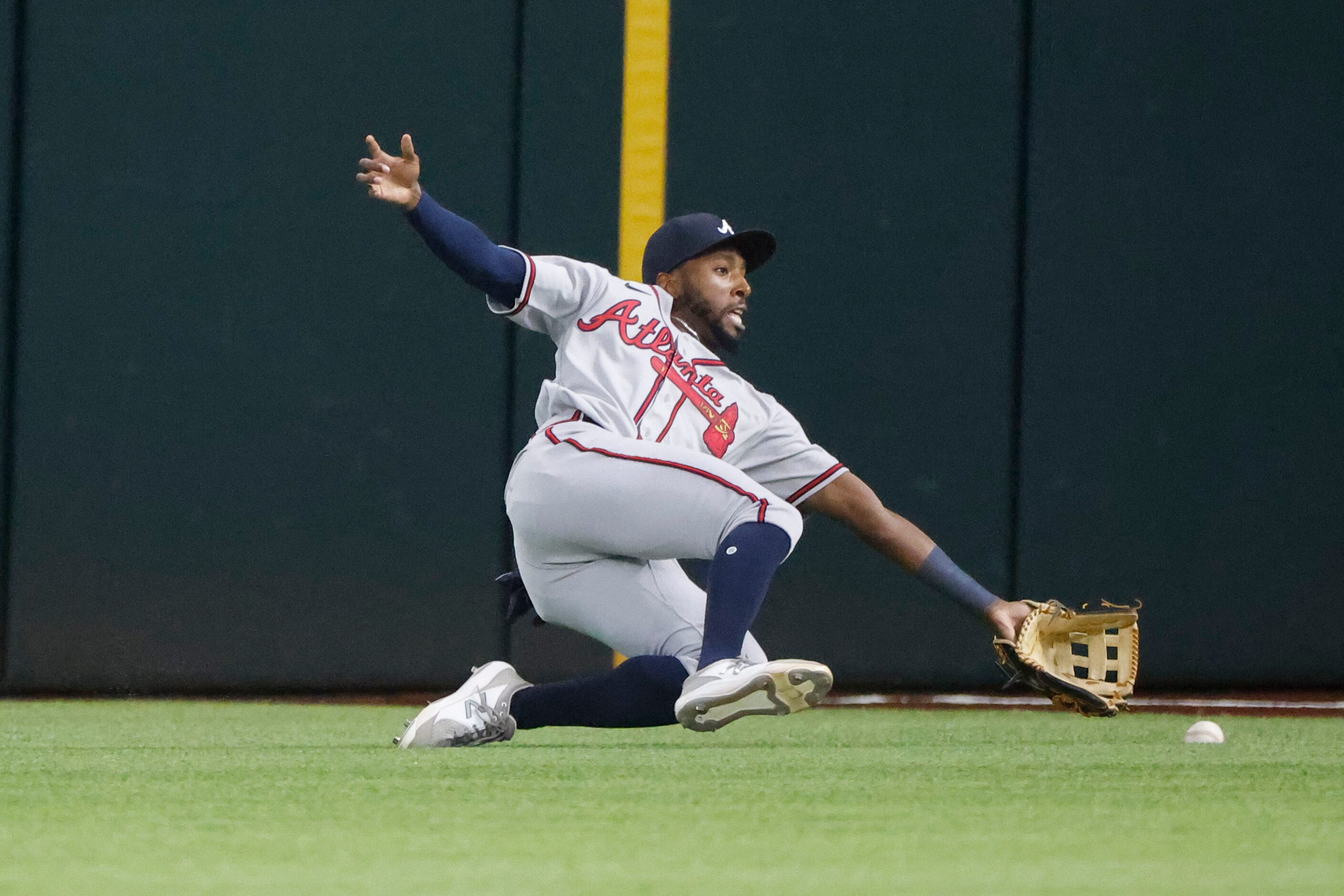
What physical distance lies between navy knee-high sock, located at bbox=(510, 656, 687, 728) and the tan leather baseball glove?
751 mm

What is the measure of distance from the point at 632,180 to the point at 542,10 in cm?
60

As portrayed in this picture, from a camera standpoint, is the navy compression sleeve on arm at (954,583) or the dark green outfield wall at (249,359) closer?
the navy compression sleeve on arm at (954,583)

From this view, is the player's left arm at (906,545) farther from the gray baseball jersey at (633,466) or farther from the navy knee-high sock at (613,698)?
the navy knee-high sock at (613,698)

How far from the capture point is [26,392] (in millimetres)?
5480

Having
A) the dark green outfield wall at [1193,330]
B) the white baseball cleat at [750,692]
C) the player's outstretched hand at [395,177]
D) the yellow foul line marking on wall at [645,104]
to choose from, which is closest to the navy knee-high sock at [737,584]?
the white baseball cleat at [750,692]

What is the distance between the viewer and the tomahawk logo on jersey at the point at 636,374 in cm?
362

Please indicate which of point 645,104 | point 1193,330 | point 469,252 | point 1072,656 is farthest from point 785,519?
point 1193,330

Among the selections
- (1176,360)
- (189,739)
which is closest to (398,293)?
(189,739)

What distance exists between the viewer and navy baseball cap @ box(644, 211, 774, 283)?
3.95 m

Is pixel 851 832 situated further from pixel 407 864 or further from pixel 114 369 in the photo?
pixel 114 369

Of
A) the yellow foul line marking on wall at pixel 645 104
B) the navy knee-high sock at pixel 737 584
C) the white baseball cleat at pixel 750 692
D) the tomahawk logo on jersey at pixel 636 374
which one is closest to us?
the white baseball cleat at pixel 750 692

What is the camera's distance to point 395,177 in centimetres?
341

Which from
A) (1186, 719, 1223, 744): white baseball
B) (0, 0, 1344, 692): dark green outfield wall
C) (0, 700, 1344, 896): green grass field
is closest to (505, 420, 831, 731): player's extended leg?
(0, 700, 1344, 896): green grass field

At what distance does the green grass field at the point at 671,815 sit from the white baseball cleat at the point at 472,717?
0.06m
